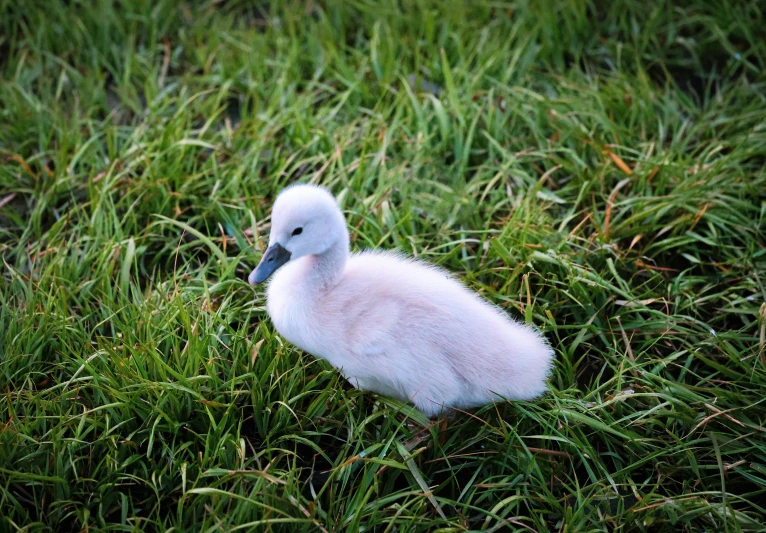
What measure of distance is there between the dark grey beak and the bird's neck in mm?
108

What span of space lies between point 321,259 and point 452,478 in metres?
0.88

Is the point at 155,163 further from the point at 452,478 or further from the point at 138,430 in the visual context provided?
the point at 452,478

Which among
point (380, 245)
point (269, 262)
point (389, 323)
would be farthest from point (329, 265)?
Result: point (380, 245)

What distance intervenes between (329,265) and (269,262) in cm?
21

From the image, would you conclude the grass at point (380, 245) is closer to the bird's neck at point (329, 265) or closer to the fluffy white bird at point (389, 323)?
the fluffy white bird at point (389, 323)

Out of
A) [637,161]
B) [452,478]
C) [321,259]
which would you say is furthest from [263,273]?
[637,161]

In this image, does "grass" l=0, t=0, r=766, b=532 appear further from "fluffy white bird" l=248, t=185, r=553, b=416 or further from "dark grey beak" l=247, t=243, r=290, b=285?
"dark grey beak" l=247, t=243, r=290, b=285

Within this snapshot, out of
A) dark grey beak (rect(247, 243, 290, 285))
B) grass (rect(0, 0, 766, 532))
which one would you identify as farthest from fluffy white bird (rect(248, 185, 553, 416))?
grass (rect(0, 0, 766, 532))

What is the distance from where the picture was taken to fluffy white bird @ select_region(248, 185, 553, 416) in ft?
7.85

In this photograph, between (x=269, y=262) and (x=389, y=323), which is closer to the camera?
(x=389, y=323)

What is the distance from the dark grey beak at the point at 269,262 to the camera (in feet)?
8.31

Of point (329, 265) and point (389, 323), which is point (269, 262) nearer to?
point (329, 265)

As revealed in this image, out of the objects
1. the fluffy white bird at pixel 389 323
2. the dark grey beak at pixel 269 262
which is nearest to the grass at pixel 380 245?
the fluffy white bird at pixel 389 323

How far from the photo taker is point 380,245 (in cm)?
327
